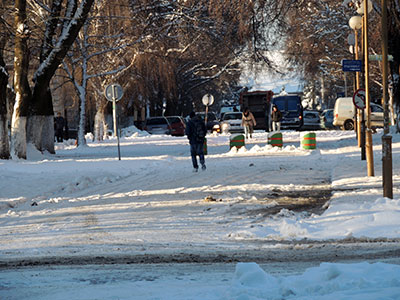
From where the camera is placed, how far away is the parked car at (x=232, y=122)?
5541 cm

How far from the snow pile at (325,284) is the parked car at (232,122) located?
48458 millimetres

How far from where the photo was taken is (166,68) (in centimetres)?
4241

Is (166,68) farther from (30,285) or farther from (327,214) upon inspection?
(30,285)

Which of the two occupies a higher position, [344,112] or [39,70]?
[39,70]

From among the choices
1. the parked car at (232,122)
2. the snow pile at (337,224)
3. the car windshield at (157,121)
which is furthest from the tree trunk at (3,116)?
the parked car at (232,122)

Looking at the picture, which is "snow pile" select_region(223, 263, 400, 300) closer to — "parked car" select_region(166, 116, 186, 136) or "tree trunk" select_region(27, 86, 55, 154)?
"tree trunk" select_region(27, 86, 55, 154)

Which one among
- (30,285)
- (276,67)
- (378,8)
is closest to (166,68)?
(276,67)

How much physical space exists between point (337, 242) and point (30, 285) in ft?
14.4

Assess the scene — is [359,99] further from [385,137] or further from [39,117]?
[39,117]

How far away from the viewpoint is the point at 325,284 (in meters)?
6.38

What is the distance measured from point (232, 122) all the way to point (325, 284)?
49096mm

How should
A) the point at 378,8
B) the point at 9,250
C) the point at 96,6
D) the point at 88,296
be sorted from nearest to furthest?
1. the point at 88,296
2. the point at 9,250
3. the point at 378,8
4. the point at 96,6

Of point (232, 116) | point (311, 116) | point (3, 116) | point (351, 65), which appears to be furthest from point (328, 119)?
point (351, 65)

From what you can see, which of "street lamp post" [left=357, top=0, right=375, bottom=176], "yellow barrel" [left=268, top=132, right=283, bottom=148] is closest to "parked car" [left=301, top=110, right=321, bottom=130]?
"yellow barrel" [left=268, top=132, right=283, bottom=148]
